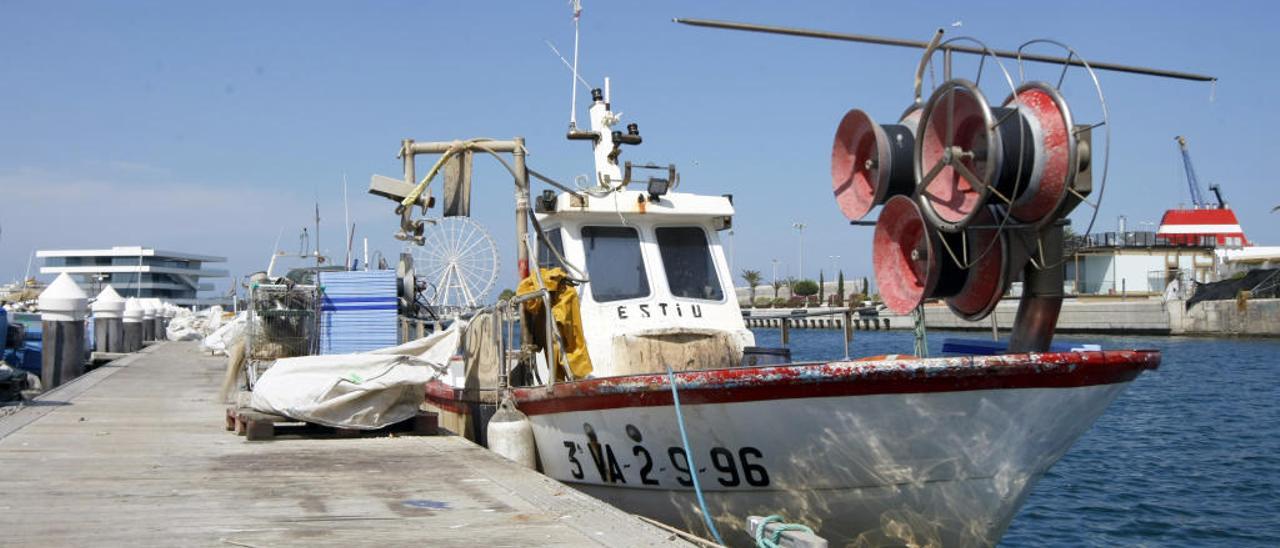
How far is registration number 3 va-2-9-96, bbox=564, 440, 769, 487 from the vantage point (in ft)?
22.3

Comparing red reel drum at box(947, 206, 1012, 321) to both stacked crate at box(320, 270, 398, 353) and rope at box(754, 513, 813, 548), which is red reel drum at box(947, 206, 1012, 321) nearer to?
rope at box(754, 513, 813, 548)

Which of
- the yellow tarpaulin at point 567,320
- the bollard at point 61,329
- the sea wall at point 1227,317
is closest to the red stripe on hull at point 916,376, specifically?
the yellow tarpaulin at point 567,320

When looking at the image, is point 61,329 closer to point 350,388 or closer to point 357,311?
point 357,311

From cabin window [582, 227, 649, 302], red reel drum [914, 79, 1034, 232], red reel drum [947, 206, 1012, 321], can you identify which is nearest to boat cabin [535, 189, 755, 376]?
cabin window [582, 227, 649, 302]

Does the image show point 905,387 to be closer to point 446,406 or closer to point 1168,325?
point 446,406

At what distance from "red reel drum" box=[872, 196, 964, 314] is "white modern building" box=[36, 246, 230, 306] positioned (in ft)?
302

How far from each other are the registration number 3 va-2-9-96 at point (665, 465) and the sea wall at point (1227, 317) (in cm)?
4216

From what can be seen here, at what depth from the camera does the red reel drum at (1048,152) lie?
5828 millimetres

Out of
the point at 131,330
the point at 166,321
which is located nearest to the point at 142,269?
the point at 166,321

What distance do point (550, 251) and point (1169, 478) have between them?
8.18 m

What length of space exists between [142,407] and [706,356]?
709 cm

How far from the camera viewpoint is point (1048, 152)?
233 inches

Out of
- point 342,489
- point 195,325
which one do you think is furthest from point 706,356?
point 195,325

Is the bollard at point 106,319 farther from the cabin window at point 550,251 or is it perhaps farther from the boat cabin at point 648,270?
the boat cabin at point 648,270
